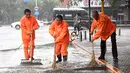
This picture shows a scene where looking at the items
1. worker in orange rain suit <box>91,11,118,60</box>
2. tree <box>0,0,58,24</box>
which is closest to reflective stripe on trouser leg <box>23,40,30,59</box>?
worker in orange rain suit <box>91,11,118,60</box>

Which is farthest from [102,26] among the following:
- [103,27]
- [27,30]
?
[27,30]

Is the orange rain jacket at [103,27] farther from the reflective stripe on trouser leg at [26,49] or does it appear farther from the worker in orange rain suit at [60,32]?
the reflective stripe on trouser leg at [26,49]

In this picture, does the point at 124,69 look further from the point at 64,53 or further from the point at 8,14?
the point at 8,14

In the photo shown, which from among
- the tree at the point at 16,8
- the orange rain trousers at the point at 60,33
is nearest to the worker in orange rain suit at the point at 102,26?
the orange rain trousers at the point at 60,33

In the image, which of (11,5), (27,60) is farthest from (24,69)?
(11,5)

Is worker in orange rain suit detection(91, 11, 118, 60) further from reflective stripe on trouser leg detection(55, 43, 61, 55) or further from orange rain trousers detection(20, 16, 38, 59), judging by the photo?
orange rain trousers detection(20, 16, 38, 59)

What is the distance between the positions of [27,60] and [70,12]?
36704 millimetres

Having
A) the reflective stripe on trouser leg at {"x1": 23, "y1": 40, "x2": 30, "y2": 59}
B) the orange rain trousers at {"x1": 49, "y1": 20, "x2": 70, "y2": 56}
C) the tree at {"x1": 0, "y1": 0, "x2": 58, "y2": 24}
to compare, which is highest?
the orange rain trousers at {"x1": 49, "y1": 20, "x2": 70, "y2": 56}

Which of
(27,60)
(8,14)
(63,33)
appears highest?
(63,33)

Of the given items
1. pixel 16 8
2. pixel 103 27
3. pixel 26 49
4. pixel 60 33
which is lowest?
pixel 16 8

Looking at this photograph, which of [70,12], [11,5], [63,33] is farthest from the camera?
[11,5]

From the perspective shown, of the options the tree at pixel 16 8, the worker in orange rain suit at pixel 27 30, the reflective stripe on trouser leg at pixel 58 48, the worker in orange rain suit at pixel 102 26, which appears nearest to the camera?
the worker in orange rain suit at pixel 102 26

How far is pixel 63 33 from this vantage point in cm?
1376

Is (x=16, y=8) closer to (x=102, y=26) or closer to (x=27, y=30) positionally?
(x=27, y=30)
